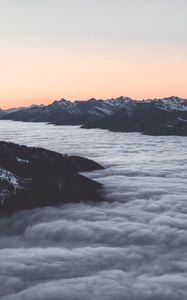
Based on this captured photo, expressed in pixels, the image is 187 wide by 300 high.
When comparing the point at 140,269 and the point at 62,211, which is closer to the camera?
the point at 140,269

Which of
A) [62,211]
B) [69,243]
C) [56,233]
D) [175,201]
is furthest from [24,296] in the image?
[175,201]

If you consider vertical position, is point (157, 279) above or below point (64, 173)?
below

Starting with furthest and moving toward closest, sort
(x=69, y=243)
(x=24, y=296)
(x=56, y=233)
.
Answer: (x=56, y=233) → (x=69, y=243) → (x=24, y=296)

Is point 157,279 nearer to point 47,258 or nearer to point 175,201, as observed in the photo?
point 47,258

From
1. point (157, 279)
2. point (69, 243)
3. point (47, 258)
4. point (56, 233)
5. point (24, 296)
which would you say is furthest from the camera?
point (56, 233)

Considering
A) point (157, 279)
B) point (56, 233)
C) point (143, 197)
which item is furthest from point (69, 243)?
point (143, 197)

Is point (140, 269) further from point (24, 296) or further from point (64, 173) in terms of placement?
point (64, 173)
